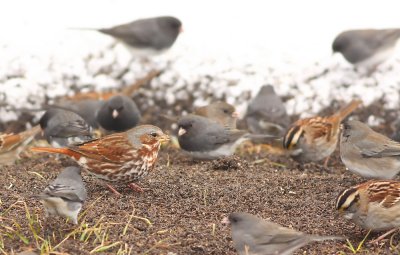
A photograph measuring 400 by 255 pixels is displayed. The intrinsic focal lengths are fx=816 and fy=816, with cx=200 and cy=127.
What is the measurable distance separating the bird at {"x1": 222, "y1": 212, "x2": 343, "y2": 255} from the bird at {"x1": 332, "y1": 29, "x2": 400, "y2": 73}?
5587 mm

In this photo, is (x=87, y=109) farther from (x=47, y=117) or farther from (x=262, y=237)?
(x=262, y=237)

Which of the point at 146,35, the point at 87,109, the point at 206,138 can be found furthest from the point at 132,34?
the point at 206,138

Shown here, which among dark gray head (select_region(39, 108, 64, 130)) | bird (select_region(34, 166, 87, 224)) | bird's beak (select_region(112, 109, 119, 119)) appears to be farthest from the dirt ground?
bird's beak (select_region(112, 109, 119, 119))

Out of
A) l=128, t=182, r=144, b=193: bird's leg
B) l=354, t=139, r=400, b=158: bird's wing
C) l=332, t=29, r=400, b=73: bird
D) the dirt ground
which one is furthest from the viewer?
l=332, t=29, r=400, b=73: bird

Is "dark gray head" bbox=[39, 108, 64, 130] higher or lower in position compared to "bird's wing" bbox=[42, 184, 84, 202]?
lower

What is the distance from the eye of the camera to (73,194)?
6105mm

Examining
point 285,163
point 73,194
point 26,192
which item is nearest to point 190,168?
point 285,163

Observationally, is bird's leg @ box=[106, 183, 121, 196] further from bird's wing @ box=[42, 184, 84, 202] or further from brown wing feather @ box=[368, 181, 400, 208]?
brown wing feather @ box=[368, 181, 400, 208]

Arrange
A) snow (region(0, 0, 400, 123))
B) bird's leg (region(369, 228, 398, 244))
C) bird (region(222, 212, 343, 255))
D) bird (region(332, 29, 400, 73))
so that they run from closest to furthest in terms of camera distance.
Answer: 1. bird (region(222, 212, 343, 255))
2. bird's leg (region(369, 228, 398, 244))
3. snow (region(0, 0, 400, 123))
4. bird (region(332, 29, 400, 73))

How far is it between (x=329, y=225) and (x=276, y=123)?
3502mm

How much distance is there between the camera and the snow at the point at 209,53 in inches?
428

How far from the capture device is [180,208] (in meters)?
7.03

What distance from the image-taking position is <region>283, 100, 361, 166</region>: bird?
9.13 meters

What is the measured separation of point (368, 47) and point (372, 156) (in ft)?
11.3
